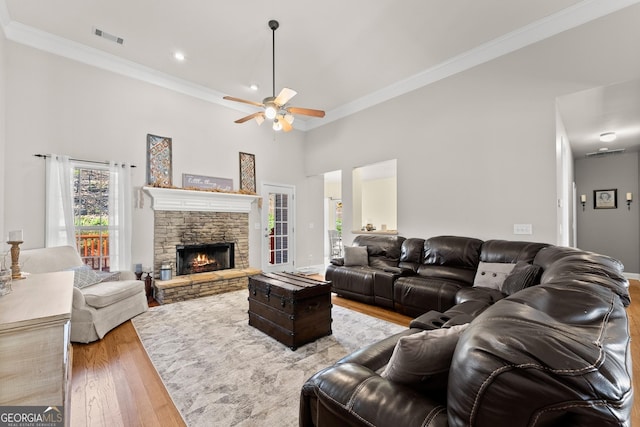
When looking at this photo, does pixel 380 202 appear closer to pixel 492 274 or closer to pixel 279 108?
pixel 492 274

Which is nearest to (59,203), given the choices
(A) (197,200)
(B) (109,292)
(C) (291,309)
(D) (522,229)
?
(B) (109,292)

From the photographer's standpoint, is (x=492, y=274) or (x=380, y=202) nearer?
(x=492, y=274)

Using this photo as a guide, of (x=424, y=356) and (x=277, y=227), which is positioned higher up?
(x=277, y=227)

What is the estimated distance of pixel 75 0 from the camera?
3283mm

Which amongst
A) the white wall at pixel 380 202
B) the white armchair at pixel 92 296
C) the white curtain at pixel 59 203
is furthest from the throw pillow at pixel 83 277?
the white wall at pixel 380 202

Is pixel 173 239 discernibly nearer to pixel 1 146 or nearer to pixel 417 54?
pixel 1 146

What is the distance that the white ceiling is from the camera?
3.34 meters

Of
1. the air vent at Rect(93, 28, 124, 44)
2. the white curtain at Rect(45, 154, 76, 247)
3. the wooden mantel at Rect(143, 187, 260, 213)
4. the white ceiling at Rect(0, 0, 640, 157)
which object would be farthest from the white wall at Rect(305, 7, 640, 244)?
the white curtain at Rect(45, 154, 76, 247)

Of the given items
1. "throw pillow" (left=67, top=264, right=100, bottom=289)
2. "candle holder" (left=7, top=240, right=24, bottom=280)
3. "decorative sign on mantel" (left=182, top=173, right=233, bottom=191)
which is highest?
"decorative sign on mantel" (left=182, top=173, right=233, bottom=191)

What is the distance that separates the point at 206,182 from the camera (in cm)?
547

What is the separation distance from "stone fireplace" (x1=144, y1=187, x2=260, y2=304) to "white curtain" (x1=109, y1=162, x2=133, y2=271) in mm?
375

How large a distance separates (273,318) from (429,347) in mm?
2249

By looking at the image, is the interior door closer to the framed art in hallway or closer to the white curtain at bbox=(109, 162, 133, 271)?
the framed art in hallway

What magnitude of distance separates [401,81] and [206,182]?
13.5 ft
